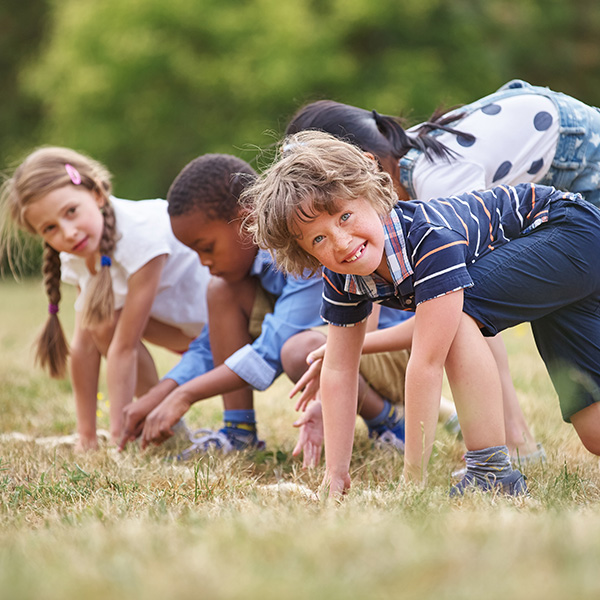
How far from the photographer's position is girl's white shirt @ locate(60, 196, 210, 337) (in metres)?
3.33

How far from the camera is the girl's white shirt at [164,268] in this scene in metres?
3.33

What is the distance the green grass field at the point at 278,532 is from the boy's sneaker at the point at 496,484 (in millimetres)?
52

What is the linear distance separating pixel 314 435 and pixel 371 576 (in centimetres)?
153

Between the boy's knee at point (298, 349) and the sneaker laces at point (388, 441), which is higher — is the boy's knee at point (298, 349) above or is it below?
above

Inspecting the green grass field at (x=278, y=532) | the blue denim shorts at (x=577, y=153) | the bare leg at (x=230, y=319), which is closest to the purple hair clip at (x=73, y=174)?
the bare leg at (x=230, y=319)

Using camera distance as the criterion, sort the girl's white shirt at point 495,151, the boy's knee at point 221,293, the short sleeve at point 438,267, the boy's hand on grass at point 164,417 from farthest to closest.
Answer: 1. the boy's knee at point 221,293
2. the boy's hand on grass at point 164,417
3. the girl's white shirt at point 495,151
4. the short sleeve at point 438,267

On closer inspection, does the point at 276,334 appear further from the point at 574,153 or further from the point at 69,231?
the point at 574,153

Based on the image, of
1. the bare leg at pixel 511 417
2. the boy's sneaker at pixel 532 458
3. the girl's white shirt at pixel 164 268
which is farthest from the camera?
the girl's white shirt at pixel 164 268

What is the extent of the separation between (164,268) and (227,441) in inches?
33.6

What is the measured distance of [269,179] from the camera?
7.32 ft

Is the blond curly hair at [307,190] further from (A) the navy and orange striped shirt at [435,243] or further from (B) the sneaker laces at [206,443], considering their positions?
(B) the sneaker laces at [206,443]

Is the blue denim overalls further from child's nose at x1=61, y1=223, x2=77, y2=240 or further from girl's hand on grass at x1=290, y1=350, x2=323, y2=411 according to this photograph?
child's nose at x1=61, y1=223, x2=77, y2=240

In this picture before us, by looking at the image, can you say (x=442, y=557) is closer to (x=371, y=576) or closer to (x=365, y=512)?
(x=371, y=576)

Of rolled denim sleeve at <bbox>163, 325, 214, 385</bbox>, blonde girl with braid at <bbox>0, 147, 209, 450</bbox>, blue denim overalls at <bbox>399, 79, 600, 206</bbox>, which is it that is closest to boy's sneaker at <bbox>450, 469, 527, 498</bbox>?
blue denim overalls at <bbox>399, 79, 600, 206</bbox>
